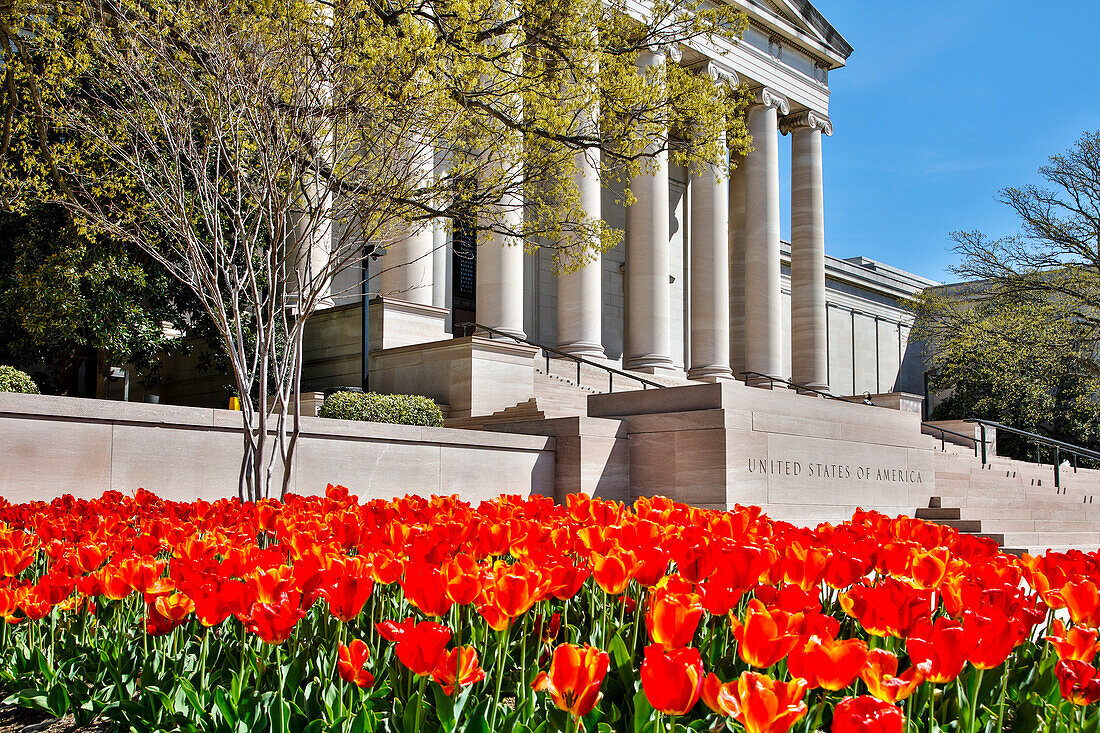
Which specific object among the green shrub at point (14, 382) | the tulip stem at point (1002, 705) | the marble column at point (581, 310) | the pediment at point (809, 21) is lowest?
the tulip stem at point (1002, 705)

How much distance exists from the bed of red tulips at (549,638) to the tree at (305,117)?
5764 millimetres

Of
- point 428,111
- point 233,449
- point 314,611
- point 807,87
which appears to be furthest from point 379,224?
point 807,87

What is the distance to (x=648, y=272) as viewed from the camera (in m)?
32.2

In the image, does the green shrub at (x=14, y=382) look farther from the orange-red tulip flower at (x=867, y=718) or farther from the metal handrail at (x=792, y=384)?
the metal handrail at (x=792, y=384)

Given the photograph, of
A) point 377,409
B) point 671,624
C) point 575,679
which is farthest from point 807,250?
point 575,679

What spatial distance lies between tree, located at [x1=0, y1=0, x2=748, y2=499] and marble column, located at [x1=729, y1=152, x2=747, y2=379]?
20855mm

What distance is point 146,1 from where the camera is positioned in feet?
43.5

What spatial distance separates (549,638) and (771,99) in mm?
37347

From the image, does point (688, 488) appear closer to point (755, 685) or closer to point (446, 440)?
point (446, 440)

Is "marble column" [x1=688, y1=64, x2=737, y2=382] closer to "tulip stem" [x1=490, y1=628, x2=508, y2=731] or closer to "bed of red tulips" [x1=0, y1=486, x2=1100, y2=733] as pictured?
"bed of red tulips" [x1=0, y1=486, x2=1100, y2=733]

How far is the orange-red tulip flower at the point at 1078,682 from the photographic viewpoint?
218 cm

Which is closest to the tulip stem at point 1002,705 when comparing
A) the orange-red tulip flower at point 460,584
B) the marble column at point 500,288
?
the orange-red tulip flower at point 460,584

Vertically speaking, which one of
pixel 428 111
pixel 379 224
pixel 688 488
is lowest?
pixel 688 488

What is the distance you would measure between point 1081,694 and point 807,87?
40342 mm
